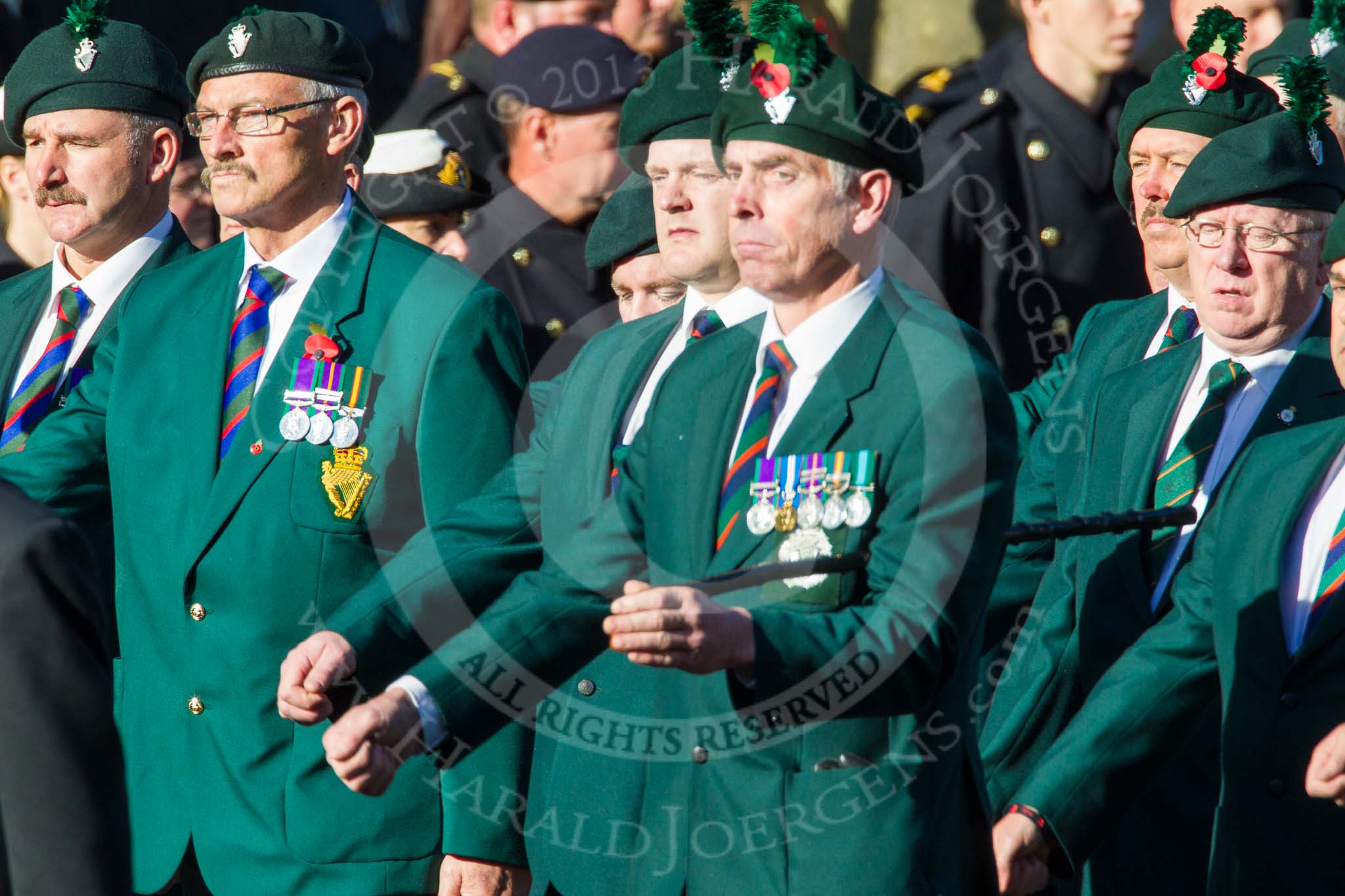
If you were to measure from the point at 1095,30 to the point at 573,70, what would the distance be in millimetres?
1678

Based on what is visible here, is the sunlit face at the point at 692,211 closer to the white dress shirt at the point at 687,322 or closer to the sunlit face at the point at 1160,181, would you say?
the white dress shirt at the point at 687,322

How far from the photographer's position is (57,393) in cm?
581

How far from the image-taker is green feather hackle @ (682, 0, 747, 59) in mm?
4586

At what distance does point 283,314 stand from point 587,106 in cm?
208

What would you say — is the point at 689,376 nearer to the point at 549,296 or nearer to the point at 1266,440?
the point at 1266,440

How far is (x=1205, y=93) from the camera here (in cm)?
569

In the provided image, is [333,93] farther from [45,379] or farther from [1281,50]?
[1281,50]

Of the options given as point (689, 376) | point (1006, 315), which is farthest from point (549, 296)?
point (689, 376)

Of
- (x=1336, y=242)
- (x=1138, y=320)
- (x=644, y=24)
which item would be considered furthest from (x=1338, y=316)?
(x=644, y=24)

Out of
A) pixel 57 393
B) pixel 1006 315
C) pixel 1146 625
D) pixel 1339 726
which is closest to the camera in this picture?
pixel 1339 726

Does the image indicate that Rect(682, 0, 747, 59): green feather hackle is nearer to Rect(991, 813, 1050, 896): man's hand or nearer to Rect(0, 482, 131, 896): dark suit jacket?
Rect(991, 813, 1050, 896): man's hand

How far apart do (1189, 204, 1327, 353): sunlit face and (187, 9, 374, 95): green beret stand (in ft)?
6.72

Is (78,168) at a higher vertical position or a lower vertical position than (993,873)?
higher

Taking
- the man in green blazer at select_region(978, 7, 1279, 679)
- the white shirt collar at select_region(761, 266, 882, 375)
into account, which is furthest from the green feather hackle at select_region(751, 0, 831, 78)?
the man in green blazer at select_region(978, 7, 1279, 679)
